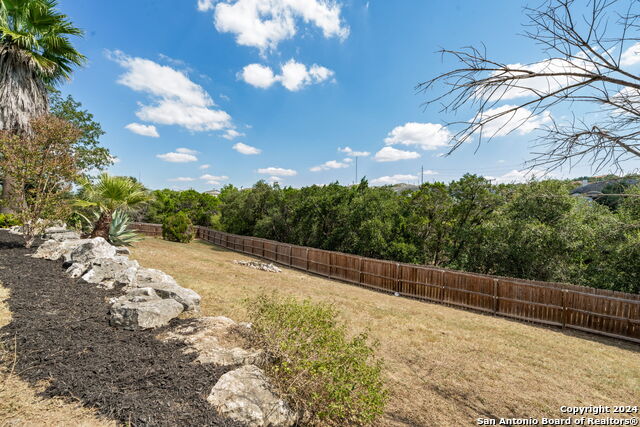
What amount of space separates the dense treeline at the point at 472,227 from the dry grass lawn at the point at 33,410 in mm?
9165

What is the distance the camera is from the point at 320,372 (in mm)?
2877

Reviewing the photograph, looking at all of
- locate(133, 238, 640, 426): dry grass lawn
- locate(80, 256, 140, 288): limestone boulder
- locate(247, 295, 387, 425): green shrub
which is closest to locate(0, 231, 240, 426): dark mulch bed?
locate(247, 295, 387, 425): green shrub

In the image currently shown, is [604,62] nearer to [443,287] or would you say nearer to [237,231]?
[443,287]

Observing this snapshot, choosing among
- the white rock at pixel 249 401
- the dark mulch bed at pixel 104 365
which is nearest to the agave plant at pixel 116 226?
the dark mulch bed at pixel 104 365

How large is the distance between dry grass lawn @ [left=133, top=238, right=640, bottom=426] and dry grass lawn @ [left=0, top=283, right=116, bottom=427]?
2.82 meters

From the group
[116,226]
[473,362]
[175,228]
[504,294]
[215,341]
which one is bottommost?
[473,362]

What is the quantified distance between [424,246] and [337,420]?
45.3 ft

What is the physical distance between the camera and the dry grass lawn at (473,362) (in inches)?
150

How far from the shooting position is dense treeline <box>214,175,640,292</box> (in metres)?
10.5

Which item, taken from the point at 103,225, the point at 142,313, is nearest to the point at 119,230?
the point at 103,225

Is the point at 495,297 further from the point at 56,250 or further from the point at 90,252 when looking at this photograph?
the point at 56,250

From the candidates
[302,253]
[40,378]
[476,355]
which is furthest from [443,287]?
[40,378]

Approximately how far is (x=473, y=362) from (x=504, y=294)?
5.47 metres

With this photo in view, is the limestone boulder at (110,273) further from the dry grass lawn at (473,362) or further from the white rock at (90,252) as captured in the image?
the dry grass lawn at (473,362)
